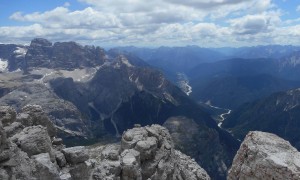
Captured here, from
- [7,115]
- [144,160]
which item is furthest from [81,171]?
[144,160]

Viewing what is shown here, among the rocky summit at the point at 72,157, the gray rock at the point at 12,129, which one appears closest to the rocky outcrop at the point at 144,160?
the rocky summit at the point at 72,157

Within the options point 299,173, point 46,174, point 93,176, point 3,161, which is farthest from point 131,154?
point 299,173

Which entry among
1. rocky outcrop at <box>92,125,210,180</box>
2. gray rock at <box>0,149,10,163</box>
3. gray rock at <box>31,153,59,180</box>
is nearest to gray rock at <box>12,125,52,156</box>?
gray rock at <box>31,153,59,180</box>

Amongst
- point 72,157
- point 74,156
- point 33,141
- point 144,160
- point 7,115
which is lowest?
point 144,160

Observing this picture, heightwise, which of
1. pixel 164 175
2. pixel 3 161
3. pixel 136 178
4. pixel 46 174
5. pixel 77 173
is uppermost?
pixel 3 161

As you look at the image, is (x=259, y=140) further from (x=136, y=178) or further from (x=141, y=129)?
(x=141, y=129)

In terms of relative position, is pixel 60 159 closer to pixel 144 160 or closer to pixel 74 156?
pixel 74 156

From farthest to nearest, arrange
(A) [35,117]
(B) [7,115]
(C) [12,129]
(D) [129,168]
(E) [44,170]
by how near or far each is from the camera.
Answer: (A) [35,117] < (B) [7,115] < (D) [129,168] < (C) [12,129] < (E) [44,170]
